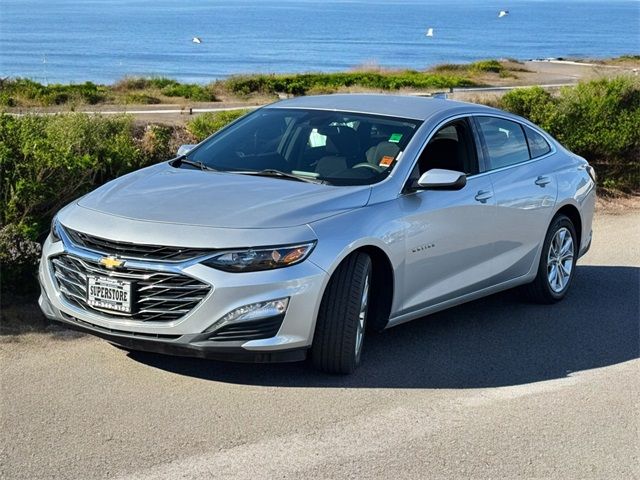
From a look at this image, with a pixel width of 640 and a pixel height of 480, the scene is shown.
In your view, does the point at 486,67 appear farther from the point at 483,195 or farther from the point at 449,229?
the point at 449,229

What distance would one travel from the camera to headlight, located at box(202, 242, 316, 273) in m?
5.58

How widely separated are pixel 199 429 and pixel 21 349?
185 cm

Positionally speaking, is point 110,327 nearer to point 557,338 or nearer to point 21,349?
A: point 21,349

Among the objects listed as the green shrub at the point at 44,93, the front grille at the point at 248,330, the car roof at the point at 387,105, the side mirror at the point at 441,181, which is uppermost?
the car roof at the point at 387,105

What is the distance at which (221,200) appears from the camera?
610cm

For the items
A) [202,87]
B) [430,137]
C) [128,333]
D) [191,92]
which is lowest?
[202,87]

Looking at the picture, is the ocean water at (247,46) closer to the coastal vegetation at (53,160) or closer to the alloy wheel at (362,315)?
the coastal vegetation at (53,160)

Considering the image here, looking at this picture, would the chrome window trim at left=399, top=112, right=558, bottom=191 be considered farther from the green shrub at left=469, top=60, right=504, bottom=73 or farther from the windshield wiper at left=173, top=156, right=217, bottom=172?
the green shrub at left=469, top=60, right=504, bottom=73

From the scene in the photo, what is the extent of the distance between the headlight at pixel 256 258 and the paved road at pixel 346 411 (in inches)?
29.0

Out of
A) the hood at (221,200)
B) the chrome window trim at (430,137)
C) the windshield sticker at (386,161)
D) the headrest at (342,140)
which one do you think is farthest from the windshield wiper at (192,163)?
the chrome window trim at (430,137)

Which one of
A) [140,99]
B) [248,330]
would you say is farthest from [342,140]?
[140,99]

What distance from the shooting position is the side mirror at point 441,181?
6.57 m

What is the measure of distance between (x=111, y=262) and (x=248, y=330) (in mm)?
834

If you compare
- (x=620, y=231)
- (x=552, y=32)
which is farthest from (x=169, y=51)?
(x=620, y=231)
